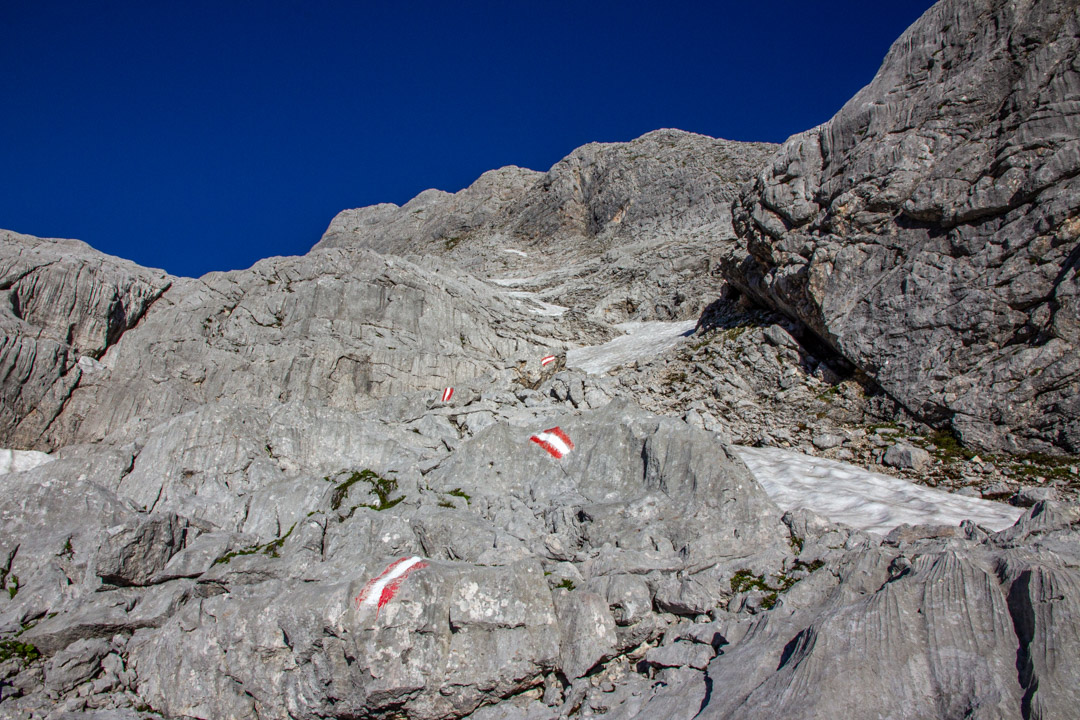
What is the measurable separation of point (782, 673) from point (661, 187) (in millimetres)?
68182

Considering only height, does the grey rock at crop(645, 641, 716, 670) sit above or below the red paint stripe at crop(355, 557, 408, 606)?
below

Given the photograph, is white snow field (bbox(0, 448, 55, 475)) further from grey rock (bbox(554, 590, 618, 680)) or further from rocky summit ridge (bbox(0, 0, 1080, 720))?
grey rock (bbox(554, 590, 618, 680))

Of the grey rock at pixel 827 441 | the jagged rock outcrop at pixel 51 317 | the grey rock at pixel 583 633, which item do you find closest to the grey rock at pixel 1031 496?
the grey rock at pixel 827 441

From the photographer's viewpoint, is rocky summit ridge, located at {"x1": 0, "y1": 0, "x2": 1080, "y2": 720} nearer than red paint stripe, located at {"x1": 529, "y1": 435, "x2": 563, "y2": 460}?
Yes

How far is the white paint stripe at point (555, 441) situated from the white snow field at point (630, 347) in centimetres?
1299

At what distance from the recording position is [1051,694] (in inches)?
182

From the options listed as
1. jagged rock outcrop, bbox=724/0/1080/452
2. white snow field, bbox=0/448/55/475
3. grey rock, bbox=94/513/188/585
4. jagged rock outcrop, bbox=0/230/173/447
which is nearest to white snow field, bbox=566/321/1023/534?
jagged rock outcrop, bbox=724/0/1080/452

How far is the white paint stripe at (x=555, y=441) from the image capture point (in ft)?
40.3

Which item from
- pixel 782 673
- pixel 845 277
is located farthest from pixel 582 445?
pixel 845 277

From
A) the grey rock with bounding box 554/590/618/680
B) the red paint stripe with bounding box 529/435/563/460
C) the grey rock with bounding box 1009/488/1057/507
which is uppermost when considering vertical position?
the red paint stripe with bounding box 529/435/563/460

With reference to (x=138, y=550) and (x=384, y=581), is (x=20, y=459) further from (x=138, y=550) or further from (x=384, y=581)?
(x=384, y=581)

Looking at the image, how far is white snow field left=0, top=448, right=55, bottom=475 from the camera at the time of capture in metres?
18.7

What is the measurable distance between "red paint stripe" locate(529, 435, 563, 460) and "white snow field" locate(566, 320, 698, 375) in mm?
13135

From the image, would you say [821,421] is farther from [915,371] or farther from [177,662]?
[177,662]
